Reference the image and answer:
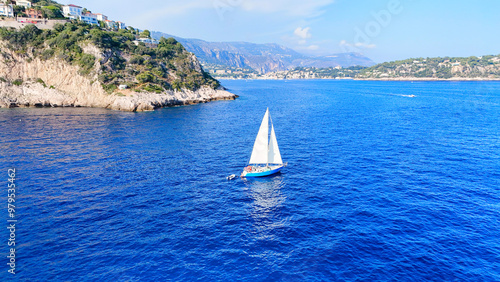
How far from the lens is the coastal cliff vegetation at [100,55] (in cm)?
13212

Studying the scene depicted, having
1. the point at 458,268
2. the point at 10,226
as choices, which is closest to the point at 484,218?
→ the point at 458,268

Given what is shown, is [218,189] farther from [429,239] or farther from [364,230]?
[429,239]

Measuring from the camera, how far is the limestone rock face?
124 metres

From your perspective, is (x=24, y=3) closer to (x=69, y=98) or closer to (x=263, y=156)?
(x=69, y=98)

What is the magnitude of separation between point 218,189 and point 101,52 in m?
120

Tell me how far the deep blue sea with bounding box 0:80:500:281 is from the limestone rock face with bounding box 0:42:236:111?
135 feet

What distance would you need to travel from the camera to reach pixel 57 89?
5079 inches

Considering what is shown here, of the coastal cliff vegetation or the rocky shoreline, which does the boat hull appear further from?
the coastal cliff vegetation

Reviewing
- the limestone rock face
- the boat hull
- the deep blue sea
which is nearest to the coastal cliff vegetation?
the limestone rock face

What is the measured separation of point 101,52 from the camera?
136 metres

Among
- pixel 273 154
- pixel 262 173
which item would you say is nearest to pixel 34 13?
pixel 273 154

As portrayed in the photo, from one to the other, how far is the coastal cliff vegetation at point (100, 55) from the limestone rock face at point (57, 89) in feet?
6.79

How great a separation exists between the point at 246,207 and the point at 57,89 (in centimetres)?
12602

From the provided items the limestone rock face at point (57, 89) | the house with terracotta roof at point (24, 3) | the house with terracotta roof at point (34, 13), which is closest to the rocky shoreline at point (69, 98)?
the limestone rock face at point (57, 89)
